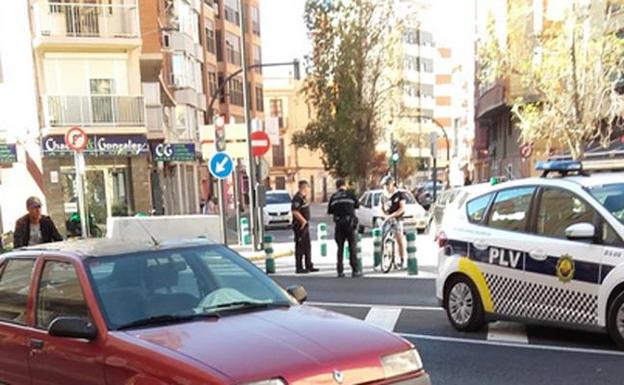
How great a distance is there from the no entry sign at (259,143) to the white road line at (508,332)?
35.2ft

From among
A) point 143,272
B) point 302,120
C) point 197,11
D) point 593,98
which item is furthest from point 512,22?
point 302,120

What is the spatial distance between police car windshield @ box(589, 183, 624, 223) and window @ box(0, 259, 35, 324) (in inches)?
208

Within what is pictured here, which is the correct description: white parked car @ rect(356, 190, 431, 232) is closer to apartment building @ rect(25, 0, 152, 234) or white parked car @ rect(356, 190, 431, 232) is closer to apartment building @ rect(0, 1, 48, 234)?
apartment building @ rect(25, 0, 152, 234)

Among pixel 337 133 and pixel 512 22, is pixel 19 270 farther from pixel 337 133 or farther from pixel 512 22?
pixel 337 133

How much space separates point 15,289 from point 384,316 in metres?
5.24

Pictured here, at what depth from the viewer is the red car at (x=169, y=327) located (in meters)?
3.42

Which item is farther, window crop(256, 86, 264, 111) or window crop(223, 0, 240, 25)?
window crop(256, 86, 264, 111)

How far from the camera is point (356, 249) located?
1268cm

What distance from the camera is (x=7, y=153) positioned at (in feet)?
85.4

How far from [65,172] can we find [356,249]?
18305mm

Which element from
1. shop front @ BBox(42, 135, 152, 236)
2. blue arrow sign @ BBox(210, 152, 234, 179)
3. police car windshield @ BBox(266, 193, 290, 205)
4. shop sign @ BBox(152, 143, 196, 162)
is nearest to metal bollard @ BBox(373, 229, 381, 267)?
blue arrow sign @ BBox(210, 152, 234, 179)

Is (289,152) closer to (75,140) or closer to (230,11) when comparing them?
(230,11)

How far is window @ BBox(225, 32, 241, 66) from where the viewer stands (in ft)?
181

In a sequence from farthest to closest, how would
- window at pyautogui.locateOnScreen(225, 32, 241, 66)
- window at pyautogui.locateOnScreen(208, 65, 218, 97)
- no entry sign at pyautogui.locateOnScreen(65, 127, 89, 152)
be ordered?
1. window at pyautogui.locateOnScreen(225, 32, 241, 66)
2. window at pyautogui.locateOnScreen(208, 65, 218, 97)
3. no entry sign at pyautogui.locateOnScreen(65, 127, 89, 152)
